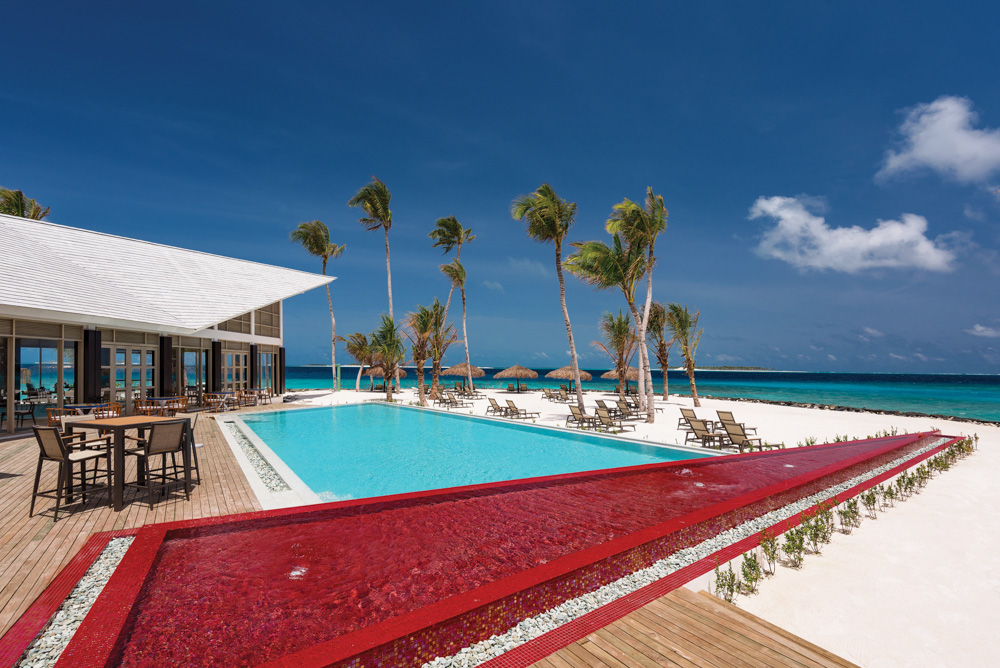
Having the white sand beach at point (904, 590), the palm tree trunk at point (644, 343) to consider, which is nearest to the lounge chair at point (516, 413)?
the palm tree trunk at point (644, 343)

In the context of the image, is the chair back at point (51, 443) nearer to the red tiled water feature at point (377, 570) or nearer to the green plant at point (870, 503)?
the red tiled water feature at point (377, 570)

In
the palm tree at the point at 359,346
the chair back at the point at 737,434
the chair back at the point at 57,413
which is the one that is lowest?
the chair back at the point at 737,434

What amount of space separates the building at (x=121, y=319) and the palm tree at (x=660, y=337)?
731 inches

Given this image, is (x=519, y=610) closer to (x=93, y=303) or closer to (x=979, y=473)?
(x=979, y=473)

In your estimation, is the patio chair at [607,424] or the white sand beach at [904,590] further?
the patio chair at [607,424]

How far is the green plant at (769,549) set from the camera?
143 inches

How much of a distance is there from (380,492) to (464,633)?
451 centimetres

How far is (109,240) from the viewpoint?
17.4 metres

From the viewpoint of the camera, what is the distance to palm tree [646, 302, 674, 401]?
23266 millimetres

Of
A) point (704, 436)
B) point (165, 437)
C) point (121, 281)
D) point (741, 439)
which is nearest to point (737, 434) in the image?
point (741, 439)

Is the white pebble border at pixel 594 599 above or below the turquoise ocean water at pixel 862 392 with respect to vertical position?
above

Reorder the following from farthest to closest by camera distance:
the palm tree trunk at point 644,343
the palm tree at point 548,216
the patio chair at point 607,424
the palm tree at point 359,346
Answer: the palm tree at point 359,346 → the palm tree at point 548,216 → the palm tree trunk at point 644,343 → the patio chair at point 607,424

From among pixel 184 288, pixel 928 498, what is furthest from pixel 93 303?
pixel 928 498

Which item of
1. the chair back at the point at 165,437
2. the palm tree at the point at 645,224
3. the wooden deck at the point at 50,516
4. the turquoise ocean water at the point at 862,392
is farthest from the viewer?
the turquoise ocean water at the point at 862,392
